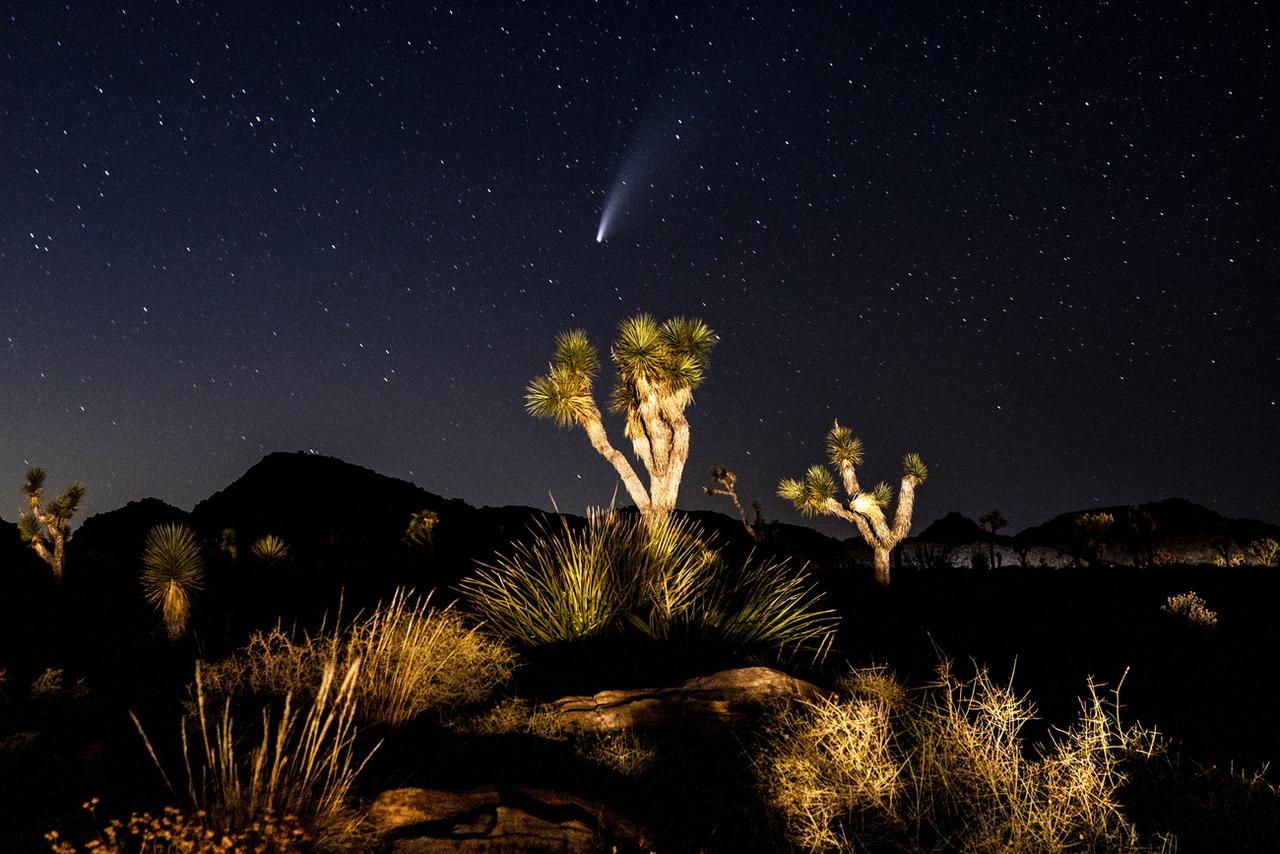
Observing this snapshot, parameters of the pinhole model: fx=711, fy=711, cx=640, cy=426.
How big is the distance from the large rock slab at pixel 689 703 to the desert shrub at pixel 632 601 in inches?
64.8

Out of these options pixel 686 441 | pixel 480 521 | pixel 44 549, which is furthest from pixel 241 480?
pixel 686 441

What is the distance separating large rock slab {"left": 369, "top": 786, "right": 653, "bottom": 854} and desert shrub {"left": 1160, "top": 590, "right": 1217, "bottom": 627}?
1604 cm

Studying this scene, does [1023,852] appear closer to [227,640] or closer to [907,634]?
[907,634]

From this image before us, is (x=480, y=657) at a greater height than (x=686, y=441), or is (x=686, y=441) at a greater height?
(x=686, y=441)

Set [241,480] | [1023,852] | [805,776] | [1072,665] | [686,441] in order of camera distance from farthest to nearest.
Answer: [241,480] → [686,441] → [1072,665] → [805,776] → [1023,852]

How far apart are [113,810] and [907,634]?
41.3 ft

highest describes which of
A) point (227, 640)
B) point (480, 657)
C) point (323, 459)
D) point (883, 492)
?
point (323, 459)

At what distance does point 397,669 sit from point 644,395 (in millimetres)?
11446

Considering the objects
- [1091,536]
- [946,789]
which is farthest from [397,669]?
[1091,536]

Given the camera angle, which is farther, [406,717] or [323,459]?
[323,459]

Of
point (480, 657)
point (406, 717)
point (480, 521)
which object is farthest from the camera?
point (480, 521)

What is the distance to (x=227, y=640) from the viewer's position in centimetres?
1722

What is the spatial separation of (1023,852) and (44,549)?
31.4 metres

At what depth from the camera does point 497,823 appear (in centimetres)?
429
